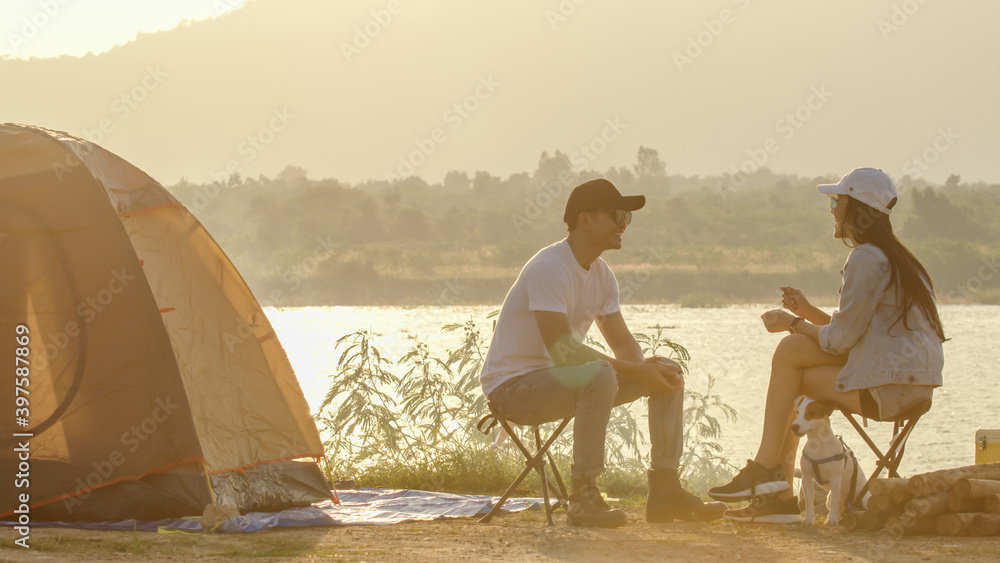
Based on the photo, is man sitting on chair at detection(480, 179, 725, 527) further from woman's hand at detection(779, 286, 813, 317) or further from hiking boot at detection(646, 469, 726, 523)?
woman's hand at detection(779, 286, 813, 317)

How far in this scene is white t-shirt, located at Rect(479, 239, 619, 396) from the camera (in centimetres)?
403

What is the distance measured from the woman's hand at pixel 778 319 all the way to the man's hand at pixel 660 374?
418 mm

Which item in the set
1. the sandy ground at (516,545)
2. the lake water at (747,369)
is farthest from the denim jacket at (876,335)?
the lake water at (747,369)

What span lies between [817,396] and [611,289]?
100cm

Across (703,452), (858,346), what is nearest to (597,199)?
(858,346)

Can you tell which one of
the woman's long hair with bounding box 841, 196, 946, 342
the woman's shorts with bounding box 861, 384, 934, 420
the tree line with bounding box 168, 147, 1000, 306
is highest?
the tree line with bounding box 168, 147, 1000, 306

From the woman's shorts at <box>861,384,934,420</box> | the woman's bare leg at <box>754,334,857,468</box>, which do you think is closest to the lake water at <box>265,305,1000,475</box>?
the woman's bare leg at <box>754,334,857,468</box>

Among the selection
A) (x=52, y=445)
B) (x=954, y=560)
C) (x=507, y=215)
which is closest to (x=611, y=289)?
(x=954, y=560)

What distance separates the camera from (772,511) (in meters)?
3.95

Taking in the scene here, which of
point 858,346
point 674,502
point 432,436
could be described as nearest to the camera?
point 858,346

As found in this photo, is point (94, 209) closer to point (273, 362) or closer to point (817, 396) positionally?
point (273, 362)

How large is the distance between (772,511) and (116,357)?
288cm

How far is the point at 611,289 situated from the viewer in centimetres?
439

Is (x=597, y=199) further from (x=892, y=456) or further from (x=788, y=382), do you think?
(x=892, y=456)
